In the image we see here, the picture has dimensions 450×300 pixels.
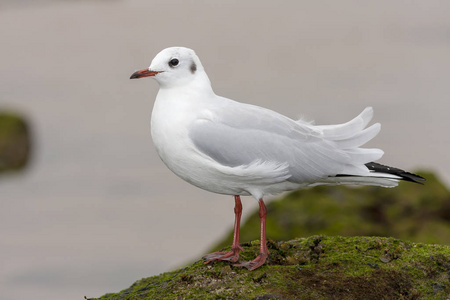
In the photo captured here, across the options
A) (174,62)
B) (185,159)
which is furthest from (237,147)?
(174,62)

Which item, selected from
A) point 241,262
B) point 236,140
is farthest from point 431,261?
point 236,140

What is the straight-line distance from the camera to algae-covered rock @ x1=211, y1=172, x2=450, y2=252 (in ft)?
39.1

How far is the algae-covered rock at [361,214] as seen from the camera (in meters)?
11.9

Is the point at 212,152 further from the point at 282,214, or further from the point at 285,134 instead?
the point at 282,214

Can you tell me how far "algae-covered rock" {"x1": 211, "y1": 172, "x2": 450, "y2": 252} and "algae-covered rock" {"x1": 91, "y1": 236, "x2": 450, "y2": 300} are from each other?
2916 millimetres

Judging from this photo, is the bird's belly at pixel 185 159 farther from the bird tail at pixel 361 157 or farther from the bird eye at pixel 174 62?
the bird tail at pixel 361 157

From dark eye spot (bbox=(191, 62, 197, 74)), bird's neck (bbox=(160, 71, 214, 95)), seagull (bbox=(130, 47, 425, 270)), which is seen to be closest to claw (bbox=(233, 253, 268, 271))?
seagull (bbox=(130, 47, 425, 270))

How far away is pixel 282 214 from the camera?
12.3 meters

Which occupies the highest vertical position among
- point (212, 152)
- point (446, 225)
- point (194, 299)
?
point (212, 152)

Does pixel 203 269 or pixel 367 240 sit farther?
pixel 367 240

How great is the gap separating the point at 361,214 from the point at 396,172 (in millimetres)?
4111

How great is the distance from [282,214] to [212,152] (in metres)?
4.87

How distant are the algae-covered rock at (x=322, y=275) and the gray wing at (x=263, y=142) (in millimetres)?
1118

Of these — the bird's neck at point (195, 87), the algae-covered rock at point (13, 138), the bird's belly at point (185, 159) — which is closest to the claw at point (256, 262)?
the bird's belly at point (185, 159)
